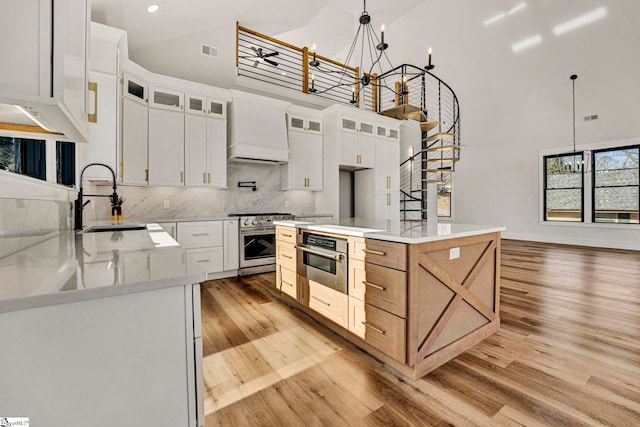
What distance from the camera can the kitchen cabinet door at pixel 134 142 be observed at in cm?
360

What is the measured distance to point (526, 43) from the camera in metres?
6.15

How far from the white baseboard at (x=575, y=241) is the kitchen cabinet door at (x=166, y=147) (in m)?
8.42

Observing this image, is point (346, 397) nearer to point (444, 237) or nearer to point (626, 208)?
point (444, 237)

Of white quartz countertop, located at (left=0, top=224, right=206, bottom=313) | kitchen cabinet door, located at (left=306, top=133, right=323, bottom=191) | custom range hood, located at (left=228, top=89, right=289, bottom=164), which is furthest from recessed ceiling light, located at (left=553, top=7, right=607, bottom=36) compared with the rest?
white quartz countertop, located at (left=0, top=224, right=206, bottom=313)

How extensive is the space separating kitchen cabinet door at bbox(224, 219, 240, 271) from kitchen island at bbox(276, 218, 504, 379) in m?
2.09

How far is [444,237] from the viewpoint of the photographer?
1.88 m

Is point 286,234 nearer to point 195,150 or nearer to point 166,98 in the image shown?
point 195,150

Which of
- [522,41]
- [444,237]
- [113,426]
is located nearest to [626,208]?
[522,41]

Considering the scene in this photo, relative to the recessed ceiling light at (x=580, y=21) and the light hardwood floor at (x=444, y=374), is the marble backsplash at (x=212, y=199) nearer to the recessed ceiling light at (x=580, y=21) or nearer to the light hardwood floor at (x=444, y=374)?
the light hardwood floor at (x=444, y=374)

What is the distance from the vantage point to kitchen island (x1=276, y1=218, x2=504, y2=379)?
5.99 feet

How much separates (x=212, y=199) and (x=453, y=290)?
3881mm

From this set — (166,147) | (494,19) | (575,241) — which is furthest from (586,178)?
(166,147)

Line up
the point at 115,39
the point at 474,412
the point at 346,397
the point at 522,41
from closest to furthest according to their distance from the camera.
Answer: the point at 474,412 < the point at 346,397 < the point at 115,39 < the point at 522,41

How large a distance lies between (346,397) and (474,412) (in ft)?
2.21
